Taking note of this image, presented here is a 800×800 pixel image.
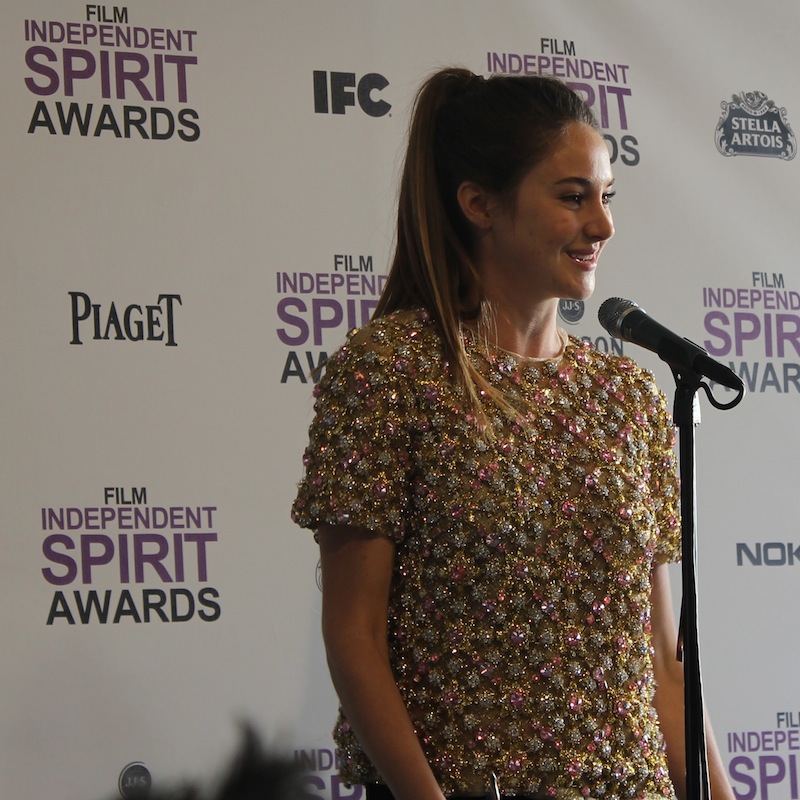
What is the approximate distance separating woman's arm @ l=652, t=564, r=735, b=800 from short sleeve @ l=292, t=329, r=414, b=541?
1.31 ft

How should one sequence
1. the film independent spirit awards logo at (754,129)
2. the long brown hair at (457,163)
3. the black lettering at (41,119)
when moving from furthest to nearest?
the film independent spirit awards logo at (754,129) → the black lettering at (41,119) → the long brown hair at (457,163)

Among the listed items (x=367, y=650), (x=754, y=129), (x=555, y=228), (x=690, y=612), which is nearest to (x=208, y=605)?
(x=367, y=650)

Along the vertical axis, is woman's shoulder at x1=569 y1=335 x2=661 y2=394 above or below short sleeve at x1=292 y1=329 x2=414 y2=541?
above

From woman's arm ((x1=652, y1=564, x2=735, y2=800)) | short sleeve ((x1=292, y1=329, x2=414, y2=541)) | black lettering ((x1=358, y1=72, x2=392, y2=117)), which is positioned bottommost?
woman's arm ((x1=652, y1=564, x2=735, y2=800))

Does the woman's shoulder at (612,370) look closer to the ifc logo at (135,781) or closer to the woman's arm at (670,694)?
the woman's arm at (670,694)

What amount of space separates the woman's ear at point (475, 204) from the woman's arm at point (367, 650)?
44cm

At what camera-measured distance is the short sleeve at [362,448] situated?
4.61ft

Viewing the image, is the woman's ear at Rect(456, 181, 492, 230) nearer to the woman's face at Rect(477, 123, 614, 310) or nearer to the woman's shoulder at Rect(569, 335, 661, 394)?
the woman's face at Rect(477, 123, 614, 310)

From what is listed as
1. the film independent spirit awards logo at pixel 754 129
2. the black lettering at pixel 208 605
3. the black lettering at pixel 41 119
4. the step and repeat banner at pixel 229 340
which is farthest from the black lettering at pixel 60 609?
the film independent spirit awards logo at pixel 754 129

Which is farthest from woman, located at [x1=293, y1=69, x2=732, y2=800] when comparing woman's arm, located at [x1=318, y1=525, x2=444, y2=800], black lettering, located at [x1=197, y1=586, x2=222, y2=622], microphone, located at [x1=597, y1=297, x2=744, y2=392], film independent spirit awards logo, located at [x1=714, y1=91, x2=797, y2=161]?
film independent spirit awards logo, located at [x1=714, y1=91, x2=797, y2=161]

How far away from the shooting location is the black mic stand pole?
3.86 ft

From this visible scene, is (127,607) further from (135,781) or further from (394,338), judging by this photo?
(394,338)

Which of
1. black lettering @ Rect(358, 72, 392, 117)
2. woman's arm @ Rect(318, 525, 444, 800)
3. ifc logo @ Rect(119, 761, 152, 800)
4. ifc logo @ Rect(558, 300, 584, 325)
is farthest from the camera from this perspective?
ifc logo @ Rect(558, 300, 584, 325)

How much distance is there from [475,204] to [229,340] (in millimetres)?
981
